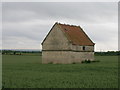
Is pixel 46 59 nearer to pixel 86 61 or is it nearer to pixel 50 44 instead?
pixel 50 44

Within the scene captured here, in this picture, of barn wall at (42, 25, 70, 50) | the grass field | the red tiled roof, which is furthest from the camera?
the red tiled roof

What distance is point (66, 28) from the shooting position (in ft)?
178

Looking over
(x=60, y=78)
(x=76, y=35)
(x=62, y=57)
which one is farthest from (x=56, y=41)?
(x=60, y=78)

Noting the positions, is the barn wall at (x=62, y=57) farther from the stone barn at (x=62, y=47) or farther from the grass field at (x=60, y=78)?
the grass field at (x=60, y=78)

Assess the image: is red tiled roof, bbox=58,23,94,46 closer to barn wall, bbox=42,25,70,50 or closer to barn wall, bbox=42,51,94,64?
barn wall, bbox=42,25,70,50

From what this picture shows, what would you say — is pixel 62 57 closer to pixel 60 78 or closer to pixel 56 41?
pixel 56 41

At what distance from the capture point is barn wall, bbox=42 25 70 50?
50469 mm

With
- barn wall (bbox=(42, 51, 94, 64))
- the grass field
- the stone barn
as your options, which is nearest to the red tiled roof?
the stone barn

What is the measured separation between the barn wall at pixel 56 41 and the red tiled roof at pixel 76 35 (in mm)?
949

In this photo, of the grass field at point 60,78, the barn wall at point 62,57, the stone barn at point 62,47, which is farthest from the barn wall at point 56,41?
the grass field at point 60,78

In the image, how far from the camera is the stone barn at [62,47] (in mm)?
50344

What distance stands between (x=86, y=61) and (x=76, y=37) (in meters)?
4.98

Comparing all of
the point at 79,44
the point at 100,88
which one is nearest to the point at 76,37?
the point at 79,44

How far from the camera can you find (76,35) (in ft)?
184
